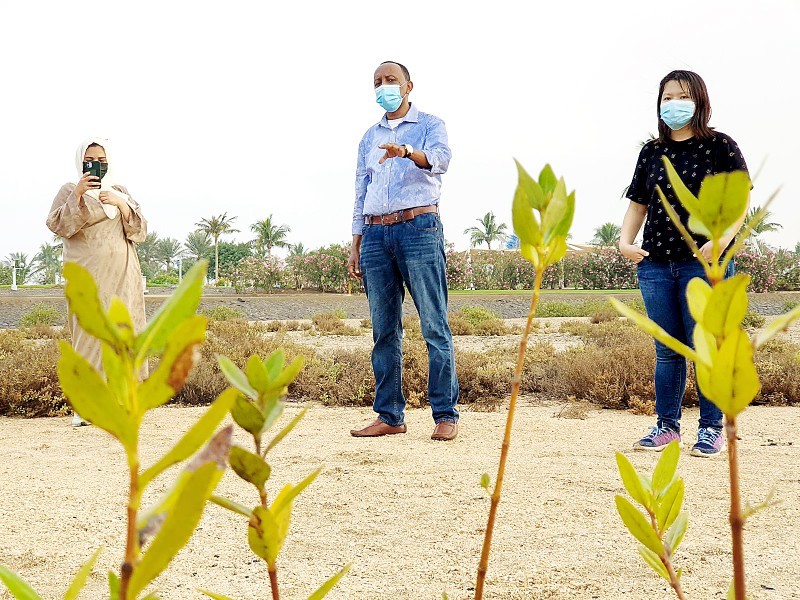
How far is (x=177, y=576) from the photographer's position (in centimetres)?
211

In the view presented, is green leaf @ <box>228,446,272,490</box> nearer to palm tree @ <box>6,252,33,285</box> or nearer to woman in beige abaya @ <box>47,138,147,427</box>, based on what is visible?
woman in beige abaya @ <box>47,138,147,427</box>

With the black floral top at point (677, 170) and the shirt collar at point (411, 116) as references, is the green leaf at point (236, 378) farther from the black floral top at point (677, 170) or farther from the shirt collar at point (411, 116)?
the shirt collar at point (411, 116)

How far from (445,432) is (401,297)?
767mm

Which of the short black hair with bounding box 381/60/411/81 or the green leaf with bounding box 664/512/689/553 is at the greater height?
the short black hair with bounding box 381/60/411/81

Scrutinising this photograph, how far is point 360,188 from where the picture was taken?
437 centimetres

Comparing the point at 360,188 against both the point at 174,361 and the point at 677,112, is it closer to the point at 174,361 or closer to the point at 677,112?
the point at 677,112

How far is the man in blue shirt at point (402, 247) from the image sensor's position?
13.0ft

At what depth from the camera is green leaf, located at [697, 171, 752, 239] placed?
0.38m

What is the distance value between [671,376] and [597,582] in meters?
1.79

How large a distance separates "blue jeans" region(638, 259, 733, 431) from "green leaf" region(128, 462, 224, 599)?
3.21 m

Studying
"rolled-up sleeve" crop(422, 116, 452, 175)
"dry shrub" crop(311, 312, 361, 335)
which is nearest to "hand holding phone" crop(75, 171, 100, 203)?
"rolled-up sleeve" crop(422, 116, 452, 175)

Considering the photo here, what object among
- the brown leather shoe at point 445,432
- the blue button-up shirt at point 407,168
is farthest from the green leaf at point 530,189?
the brown leather shoe at point 445,432

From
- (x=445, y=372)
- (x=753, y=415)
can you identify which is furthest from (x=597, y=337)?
(x=445, y=372)

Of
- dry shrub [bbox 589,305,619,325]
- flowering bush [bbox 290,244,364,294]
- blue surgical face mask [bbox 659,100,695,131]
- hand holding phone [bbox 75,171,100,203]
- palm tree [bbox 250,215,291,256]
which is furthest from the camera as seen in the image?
palm tree [bbox 250,215,291,256]
